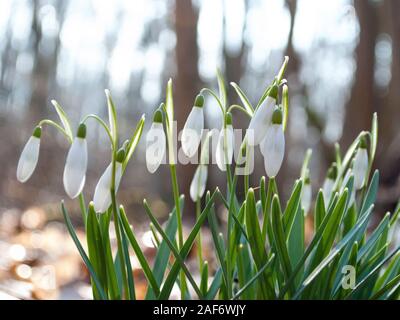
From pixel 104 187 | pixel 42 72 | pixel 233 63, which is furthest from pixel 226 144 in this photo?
pixel 42 72

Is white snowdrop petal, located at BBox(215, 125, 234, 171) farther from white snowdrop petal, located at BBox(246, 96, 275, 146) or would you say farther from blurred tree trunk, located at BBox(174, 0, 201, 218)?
blurred tree trunk, located at BBox(174, 0, 201, 218)

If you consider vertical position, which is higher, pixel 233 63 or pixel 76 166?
pixel 233 63

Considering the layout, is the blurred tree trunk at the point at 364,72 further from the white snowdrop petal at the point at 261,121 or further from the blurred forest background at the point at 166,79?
the white snowdrop petal at the point at 261,121

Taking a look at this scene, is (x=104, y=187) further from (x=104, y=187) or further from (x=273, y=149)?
(x=273, y=149)

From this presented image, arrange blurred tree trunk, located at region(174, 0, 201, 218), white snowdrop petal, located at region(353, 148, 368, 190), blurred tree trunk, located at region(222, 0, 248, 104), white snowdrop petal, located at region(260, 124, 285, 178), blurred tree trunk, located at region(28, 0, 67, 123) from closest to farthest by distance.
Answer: white snowdrop petal, located at region(260, 124, 285, 178) → white snowdrop petal, located at region(353, 148, 368, 190) → blurred tree trunk, located at region(174, 0, 201, 218) → blurred tree trunk, located at region(222, 0, 248, 104) → blurred tree trunk, located at region(28, 0, 67, 123)

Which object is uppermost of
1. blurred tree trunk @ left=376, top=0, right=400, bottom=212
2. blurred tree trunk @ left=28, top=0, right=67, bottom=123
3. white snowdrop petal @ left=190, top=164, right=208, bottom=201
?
blurred tree trunk @ left=28, top=0, right=67, bottom=123

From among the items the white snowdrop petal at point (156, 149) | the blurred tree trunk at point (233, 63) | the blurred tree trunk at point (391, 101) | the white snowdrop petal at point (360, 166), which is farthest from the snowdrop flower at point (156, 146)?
the blurred tree trunk at point (233, 63)

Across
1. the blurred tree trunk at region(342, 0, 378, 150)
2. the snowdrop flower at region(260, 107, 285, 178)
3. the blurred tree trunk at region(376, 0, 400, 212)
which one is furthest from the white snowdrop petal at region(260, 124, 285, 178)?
the blurred tree trunk at region(342, 0, 378, 150)
